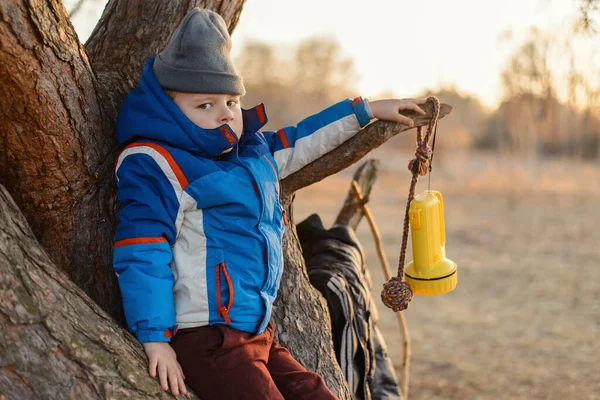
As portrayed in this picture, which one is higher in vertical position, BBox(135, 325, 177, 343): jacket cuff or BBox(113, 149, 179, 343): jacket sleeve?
BBox(113, 149, 179, 343): jacket sleeve

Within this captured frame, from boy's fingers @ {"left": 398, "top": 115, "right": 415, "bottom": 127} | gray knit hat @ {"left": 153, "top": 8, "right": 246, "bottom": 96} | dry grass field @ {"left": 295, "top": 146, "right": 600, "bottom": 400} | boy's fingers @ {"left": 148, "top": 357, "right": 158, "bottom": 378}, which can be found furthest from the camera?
dry grass field @ {"left": 295, "top": 146, "right": 600, "bottom": 400}

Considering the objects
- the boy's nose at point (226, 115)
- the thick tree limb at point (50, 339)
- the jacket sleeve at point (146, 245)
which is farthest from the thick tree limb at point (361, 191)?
the thick tree limb at point (50, 339)

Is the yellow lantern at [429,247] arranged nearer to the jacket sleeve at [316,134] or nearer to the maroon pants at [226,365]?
the jacket sleeve at [316,134]

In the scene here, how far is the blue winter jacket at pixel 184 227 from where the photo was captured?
1851 millimetres

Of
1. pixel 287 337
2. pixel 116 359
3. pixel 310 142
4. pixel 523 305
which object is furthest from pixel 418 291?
pixel 523 305

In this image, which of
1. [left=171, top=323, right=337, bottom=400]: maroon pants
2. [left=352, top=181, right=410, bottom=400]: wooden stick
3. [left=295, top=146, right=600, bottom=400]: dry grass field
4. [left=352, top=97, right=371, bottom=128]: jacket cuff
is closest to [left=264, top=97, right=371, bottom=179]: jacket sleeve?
[left=352, top=97, right=371, bottom=128]: jacket cuff

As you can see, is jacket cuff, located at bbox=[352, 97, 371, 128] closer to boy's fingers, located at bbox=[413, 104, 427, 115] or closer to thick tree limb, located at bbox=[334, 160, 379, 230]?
boy's fingers, located at bbox=[413, 104, 427, 115]

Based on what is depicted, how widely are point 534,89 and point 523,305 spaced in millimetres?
12434

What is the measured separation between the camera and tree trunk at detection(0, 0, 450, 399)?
1.60 m

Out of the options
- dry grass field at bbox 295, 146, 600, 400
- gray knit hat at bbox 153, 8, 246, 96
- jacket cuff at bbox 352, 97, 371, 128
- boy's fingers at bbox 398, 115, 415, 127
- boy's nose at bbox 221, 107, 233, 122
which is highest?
gray knit hat at bbox 153, 8, 246, 96

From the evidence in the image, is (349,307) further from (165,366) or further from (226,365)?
(165,366)

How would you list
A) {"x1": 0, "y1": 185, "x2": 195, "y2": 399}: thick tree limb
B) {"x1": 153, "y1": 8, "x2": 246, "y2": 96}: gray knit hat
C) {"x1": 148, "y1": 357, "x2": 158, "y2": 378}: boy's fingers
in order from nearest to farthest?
{"x1": 0, "y1": 185, "x2": 195, "y2": 399}: thick tree limb, {"x1": 148, "y1": 357, "x2": 158, "y2": 378}: boy's fingers, {"x1": 153, "y1": 8, "x2": 246, "y2": 96}: gray knit hat

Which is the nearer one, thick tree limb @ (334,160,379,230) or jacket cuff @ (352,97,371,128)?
jacket cuff @ (352,97,371,128)

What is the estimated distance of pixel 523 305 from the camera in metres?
7.28
